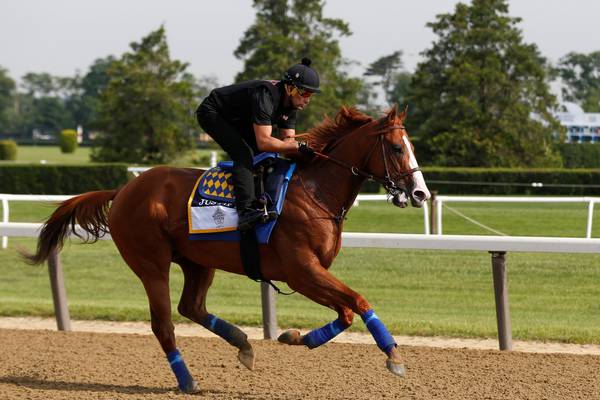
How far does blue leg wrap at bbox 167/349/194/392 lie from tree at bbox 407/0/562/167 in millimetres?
24290

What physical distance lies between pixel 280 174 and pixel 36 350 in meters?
2.58

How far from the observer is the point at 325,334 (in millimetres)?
5066

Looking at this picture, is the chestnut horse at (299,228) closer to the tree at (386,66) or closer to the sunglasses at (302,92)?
the sunglasses at (302,92)

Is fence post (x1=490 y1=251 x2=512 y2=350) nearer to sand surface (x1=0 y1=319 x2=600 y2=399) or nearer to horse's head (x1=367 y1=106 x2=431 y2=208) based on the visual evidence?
sand surface (x1=0 y1=319 x2=600 y2=399)

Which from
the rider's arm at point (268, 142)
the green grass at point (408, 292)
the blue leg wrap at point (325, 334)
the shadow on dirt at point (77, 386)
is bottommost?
the green grass at point (408, 292)

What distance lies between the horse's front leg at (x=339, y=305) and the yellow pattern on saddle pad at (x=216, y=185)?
0.64 metres

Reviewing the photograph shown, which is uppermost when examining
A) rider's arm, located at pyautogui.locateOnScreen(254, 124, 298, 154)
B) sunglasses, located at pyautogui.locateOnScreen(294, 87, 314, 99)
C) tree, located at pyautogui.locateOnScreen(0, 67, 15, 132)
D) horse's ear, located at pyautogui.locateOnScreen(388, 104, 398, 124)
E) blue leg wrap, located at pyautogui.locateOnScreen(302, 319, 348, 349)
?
tree, located at pyautogui.locateOnScreen(0, 67, 15, 132)

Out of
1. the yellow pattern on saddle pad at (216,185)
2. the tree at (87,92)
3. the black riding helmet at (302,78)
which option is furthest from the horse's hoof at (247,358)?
the tree at (87,92)

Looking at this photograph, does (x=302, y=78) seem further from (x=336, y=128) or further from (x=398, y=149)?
(x=398, y=149)

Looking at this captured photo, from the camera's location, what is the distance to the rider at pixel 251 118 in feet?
16.9

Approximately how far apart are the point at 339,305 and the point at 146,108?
2972 cm

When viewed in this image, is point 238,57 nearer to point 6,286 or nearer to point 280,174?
point 6,286

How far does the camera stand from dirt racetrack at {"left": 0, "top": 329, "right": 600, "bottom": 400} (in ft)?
17.1

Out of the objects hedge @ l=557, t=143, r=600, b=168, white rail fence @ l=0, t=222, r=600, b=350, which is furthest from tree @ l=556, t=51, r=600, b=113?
white rail fence @ l=0, t=222, r=600, b=350
